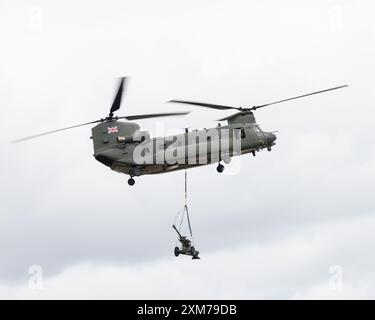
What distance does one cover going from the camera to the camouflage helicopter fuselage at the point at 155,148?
3612 inches

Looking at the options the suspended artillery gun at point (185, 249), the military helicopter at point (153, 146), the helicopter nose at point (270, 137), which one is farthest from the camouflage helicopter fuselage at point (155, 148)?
the suspended artillery gun at point (185, 249)

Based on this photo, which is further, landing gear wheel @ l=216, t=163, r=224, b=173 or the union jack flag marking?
landing gear wheel @ l=216, t=163, r=224, b=173

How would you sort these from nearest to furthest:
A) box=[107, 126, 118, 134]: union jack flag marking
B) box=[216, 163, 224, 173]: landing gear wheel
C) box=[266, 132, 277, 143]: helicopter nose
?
box=[107, 126, 118, 134]: union jack flag marking < box=[216, 163, 224, 173]: landing gear wheel < box=[266, 132, 277, 143]: helicopter nose

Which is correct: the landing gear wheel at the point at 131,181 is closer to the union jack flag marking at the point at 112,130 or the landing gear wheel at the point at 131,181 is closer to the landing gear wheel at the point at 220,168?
the union jack flag marking at the point at 112,130

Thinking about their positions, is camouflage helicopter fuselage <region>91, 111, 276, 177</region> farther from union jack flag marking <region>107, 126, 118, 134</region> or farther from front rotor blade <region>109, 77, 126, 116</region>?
front rotor blade <region>109, 77, 126, 116</region>

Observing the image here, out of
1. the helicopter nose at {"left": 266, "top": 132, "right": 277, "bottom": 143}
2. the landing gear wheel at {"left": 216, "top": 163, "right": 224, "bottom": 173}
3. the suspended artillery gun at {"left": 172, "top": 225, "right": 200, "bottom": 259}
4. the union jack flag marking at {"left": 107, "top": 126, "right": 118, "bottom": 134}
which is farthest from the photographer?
the helicopter nose at {"left": 266, "top": 132, "right": 277, "bottom": 143}

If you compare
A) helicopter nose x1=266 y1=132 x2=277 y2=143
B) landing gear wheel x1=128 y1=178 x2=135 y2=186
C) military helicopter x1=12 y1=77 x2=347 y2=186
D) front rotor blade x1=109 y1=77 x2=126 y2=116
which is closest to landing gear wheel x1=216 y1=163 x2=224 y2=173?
military helicopter x1=12 y1=77 x2=347 y2=186

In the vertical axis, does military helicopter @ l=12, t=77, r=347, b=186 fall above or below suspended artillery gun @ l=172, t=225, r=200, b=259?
above

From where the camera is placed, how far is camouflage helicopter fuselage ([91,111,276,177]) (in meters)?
91.8

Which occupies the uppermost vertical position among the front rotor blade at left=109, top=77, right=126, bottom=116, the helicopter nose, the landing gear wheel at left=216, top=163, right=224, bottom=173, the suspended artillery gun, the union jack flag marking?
the front rotor blade at left=109, top=77, right=126, bottom=116

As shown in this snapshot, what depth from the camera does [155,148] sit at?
92.4 m
